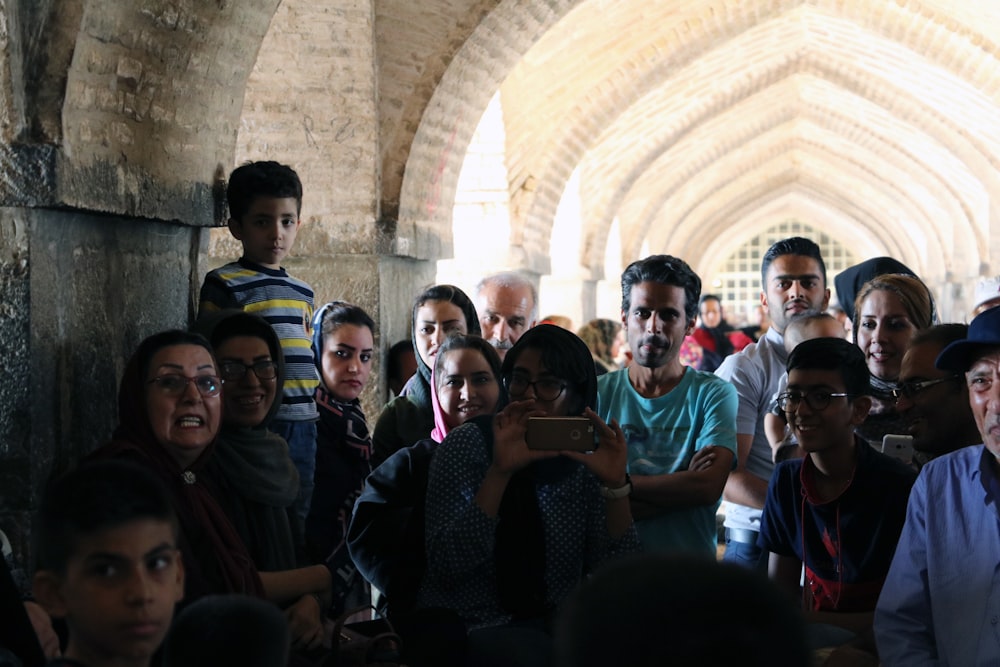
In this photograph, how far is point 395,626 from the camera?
277 centimetres

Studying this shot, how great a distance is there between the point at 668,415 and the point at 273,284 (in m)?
1.26

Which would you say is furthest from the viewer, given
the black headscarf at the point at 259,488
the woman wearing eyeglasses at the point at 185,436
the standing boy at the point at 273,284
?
the standing boy at the point at 273,284

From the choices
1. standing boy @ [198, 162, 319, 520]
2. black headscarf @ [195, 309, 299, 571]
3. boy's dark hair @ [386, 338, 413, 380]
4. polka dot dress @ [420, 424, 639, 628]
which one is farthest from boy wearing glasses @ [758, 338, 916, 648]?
boy's dark hair @ [386, 338, 413, 380]

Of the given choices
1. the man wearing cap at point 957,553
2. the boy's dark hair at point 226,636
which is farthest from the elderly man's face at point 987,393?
the boy's dark hair at point 226,636

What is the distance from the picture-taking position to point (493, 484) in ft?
9.21

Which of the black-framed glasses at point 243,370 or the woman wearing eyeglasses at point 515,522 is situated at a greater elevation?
the black-framed glasses at point 243,370

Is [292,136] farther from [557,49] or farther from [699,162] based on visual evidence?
[699,162]

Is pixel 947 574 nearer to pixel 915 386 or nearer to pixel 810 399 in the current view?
pixel 810 399

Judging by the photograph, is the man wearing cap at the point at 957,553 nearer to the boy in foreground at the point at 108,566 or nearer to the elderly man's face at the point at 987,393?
the elderly man's face at the point at 987,393

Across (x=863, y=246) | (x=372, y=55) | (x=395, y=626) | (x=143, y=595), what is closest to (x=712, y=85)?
(x=372, y=55)

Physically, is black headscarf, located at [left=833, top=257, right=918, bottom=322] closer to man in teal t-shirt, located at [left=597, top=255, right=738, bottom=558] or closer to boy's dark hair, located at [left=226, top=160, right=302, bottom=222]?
man in teal t-shirt, located at [left=597, top=255, right=738, bottom=558]

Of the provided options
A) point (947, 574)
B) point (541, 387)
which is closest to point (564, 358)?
point (541, 387)

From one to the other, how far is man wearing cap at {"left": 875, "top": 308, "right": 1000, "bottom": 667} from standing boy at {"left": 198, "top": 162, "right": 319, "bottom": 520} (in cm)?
181

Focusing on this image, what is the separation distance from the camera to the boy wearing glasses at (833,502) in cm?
281
